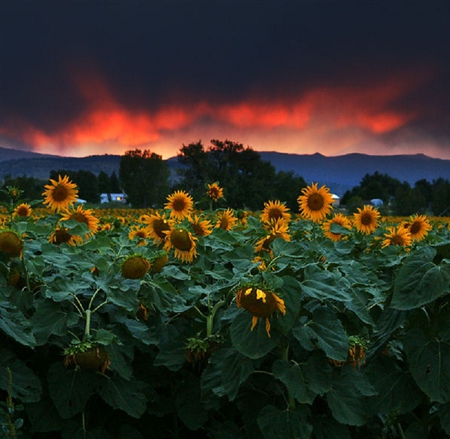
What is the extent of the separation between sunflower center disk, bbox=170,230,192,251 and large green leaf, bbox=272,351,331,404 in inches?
51.3

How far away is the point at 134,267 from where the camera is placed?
2.71m

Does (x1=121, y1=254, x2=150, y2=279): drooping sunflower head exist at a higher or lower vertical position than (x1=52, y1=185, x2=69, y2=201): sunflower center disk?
lower

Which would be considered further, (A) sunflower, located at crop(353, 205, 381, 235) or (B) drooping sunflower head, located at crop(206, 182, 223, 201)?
(A) sunflower, located at crop(353, 205, 381, 235)

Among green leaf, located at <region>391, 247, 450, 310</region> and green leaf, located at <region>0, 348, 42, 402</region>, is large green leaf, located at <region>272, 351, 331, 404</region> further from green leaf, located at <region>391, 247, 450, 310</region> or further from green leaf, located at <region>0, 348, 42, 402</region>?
green leaf, located at <region>0, 348, 42, 402</region>

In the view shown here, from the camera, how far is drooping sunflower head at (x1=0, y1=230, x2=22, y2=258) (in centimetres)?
274

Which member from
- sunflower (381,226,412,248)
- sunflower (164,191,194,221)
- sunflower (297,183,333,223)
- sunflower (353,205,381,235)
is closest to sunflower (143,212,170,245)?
sunflower (164,191,194,221)

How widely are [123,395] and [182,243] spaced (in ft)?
3.74

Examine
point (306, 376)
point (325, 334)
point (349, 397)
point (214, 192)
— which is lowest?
point (349, 397)

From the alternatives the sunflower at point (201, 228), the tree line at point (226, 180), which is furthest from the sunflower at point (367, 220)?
the tree line at point (226, 180)

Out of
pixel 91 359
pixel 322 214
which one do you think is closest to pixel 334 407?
pixel 91 359

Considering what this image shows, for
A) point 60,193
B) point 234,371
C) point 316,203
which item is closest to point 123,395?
point 234,371

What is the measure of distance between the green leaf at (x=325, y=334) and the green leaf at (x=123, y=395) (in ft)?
2.82

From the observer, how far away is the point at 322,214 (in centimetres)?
567

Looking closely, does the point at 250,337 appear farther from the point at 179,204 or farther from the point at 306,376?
the point at 179,204
